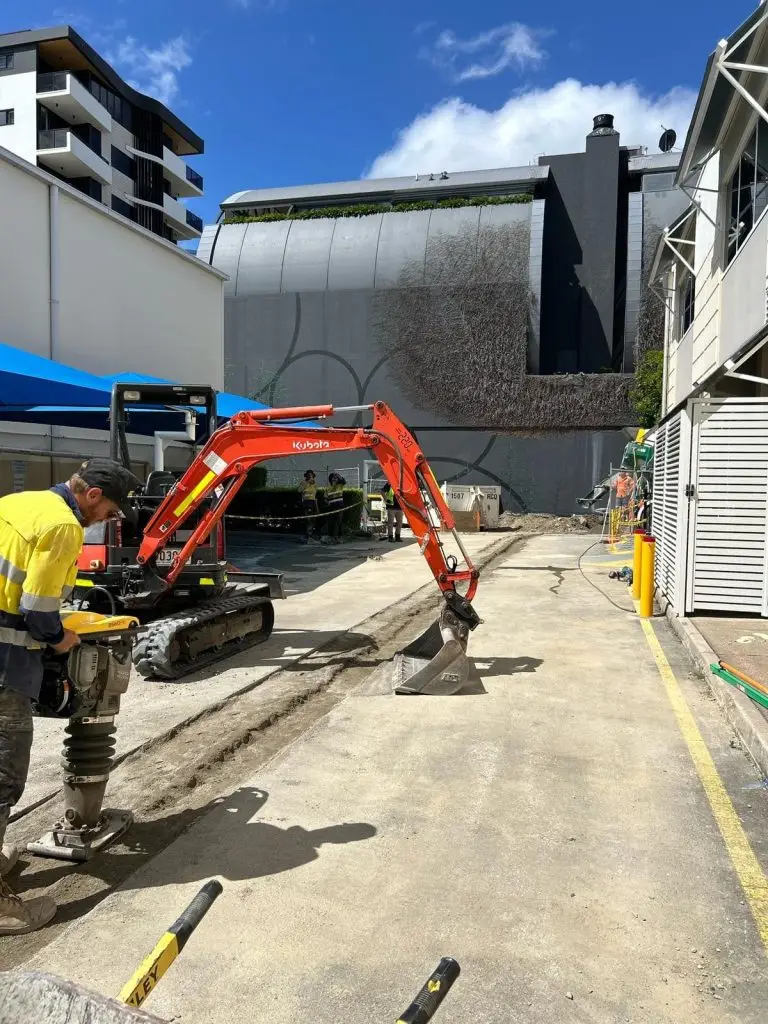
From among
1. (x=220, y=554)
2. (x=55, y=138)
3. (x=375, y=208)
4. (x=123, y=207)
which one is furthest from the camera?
(x=123, y=207)

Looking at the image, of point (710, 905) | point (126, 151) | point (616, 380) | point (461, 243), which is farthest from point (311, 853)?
point (126, 151)

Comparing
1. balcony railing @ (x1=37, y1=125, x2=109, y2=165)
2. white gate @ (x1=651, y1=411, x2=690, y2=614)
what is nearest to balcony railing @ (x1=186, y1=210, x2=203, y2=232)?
balcony railing @ (x1=37, y1=125, x2=109, y2=165)

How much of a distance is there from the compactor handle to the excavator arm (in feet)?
16.7

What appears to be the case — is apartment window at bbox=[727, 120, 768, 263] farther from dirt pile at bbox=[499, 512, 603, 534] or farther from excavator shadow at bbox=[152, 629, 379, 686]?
dirt pile at bbox=[499, 512, 603, 534]

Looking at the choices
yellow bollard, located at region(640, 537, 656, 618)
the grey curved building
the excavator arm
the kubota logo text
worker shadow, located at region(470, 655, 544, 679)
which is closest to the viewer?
the excavator arm

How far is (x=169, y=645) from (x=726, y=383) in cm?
1137

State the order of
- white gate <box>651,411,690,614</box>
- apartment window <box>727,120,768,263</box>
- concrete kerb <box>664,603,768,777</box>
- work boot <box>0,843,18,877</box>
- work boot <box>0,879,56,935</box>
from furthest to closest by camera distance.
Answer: apartment window <box>727,120,768,263</box>, white gate <box>651,411,690,614</box>, concrete kerb <box>664,603,768,777</box>, work boot <box>0,843,18,877</box>, work boot <box>0,879,56,935</box>

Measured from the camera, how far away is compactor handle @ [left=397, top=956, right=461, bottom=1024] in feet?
6.15

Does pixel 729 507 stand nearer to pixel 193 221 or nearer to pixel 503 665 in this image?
pixel 503 665

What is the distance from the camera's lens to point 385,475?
7.11 m

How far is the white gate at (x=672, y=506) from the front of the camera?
10133 mm

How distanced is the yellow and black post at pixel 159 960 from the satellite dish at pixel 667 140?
43647 mm

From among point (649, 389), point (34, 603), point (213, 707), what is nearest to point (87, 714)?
point (34, 603)

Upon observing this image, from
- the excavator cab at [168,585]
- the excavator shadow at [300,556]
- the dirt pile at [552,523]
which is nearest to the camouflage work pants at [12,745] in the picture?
the excavator cab at [168,585]
